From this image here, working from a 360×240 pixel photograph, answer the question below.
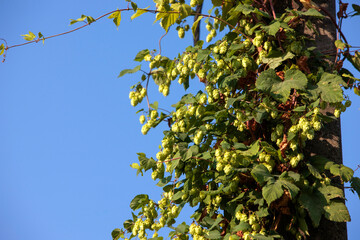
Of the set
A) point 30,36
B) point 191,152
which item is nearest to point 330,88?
point 191,152

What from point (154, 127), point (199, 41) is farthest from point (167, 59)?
point (154, 127)

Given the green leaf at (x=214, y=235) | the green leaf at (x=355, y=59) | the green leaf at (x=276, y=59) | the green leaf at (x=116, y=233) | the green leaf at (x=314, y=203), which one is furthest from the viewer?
the green leaf at (x=116, y=233)

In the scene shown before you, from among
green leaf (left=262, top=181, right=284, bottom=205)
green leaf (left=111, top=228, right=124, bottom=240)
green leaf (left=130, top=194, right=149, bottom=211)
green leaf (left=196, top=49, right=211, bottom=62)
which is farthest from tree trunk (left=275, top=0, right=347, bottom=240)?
green leaf (left=111, top=228, right=124, bottom=240)

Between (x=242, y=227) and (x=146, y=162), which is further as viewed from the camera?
(x=146, y=162)

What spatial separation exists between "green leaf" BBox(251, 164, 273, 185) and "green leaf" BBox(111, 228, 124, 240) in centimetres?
100

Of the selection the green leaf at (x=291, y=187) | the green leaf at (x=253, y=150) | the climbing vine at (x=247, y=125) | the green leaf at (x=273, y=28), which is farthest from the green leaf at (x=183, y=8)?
the green leaf at (x=291, y=187)

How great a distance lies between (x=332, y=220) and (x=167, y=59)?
1.20 m

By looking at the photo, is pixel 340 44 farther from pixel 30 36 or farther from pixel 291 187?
pixel 30 36

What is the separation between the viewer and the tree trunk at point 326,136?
2072 mm

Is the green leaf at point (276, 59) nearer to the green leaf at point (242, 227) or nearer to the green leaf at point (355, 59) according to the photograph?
the green leaf at point (355, 59)

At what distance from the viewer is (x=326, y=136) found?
221cm

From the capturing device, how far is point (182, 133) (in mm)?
2312

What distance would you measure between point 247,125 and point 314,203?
0.50 metres

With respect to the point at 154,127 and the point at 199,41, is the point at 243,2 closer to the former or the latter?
the point at 199,41
